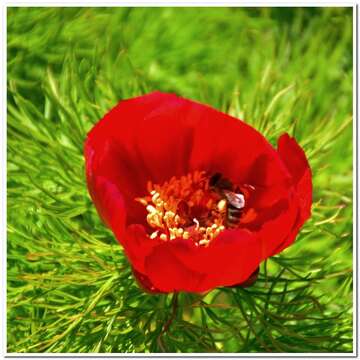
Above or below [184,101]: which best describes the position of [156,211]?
below

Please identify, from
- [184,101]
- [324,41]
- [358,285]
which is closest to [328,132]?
[358,285]

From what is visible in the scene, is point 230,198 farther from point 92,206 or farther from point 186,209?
point 92,206

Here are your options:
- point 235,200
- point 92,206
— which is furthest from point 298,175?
point 92,206

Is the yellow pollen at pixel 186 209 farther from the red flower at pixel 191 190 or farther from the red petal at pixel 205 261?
the red petal at pixel 205 261

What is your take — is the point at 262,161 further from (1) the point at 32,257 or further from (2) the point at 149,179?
(1) the point at 32,257

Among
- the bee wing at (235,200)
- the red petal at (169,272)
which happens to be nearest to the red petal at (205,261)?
the red petal at (169,272)

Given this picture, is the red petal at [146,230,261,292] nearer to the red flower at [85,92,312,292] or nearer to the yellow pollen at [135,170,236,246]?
the red flower at [85,92,312,292]
